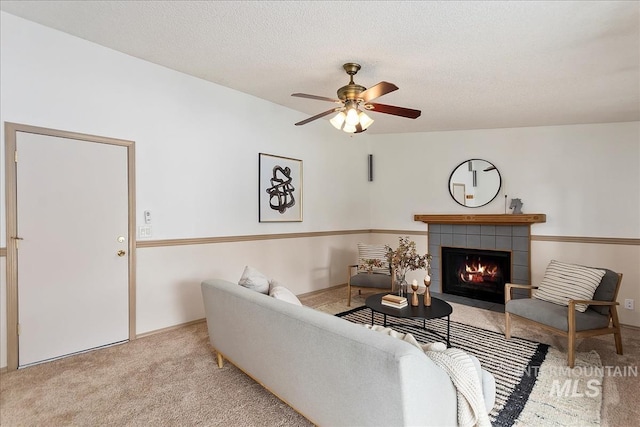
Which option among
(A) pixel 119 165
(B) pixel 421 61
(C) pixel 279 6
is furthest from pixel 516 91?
(A) pixel 119 165

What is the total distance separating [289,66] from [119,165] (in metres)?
1.86

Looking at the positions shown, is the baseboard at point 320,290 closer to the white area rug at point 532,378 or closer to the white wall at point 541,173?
the white wall at point 541,173

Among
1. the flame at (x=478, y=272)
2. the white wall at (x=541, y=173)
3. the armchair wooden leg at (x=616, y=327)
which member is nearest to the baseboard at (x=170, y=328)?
the white wall at (x=541, y=173)

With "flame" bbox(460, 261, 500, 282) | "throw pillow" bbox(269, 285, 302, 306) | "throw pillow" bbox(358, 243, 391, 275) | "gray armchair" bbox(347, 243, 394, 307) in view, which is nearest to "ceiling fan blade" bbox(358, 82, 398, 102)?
"throw pillow" bbox(269, 285, 302, 306)

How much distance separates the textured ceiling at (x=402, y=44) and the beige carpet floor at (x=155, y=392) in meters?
2.51

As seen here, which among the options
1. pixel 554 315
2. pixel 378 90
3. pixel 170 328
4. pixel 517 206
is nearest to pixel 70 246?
pixel 170 328

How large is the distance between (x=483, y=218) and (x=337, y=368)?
4008 mm

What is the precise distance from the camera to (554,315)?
2910mm

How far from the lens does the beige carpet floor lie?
6.64 feet

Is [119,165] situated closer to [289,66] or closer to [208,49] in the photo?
[208,49]

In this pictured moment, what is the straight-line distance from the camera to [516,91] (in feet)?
11.4

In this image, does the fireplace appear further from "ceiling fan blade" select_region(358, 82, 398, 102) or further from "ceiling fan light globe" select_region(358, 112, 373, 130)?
"ceiling fan blade" select_region(358, 82, 398, 102)

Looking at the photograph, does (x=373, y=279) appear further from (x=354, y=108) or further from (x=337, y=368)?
(x=337, y=368)

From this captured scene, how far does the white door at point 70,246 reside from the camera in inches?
105
